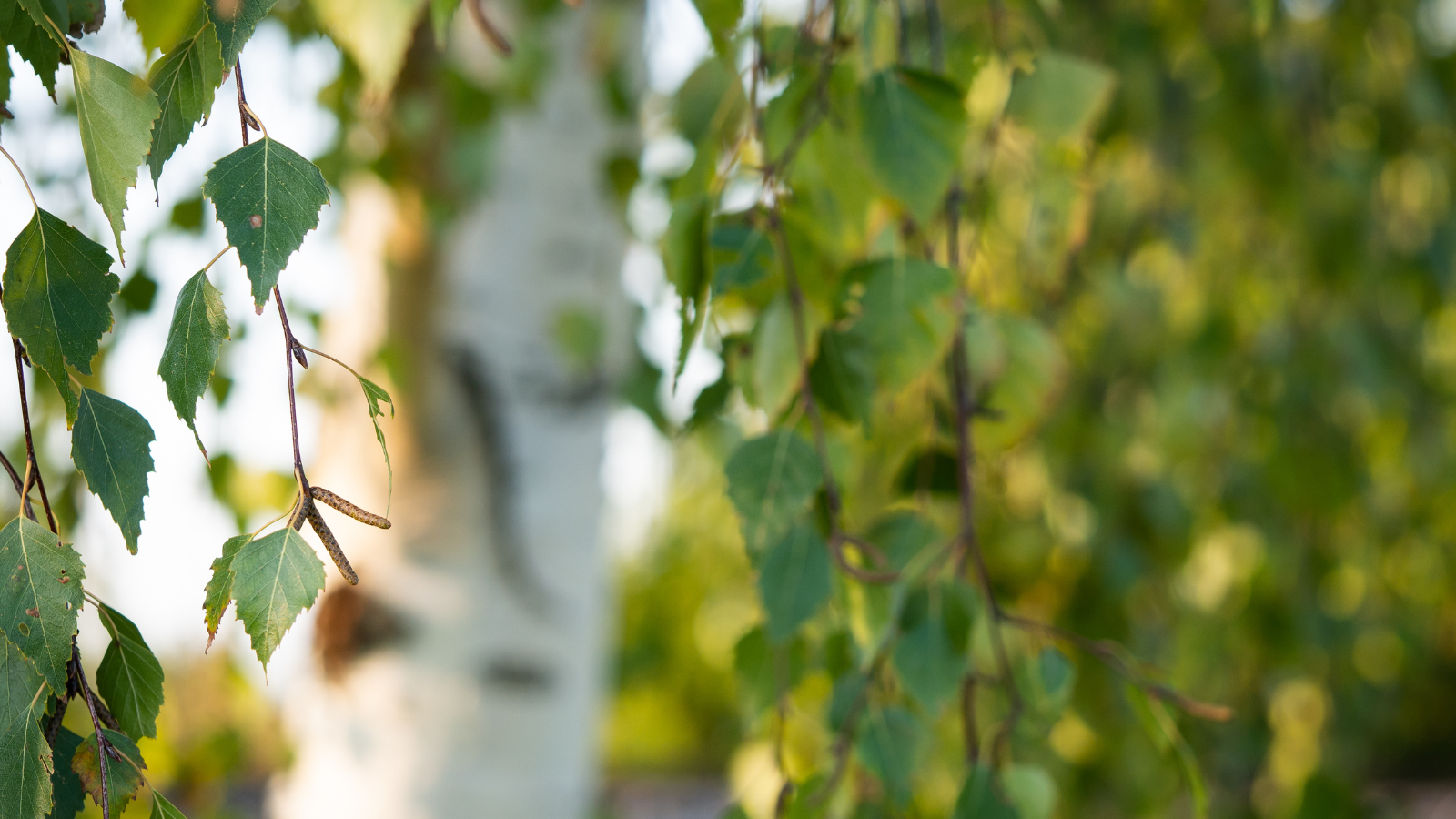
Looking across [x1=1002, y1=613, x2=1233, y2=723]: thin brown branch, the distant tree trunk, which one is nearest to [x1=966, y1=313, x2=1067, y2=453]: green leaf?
[x1=1002, y1=613, x2=1233, y2=723]: thin brown branch

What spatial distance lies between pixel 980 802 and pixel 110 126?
1.23 feet

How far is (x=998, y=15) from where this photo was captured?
51 centimetres

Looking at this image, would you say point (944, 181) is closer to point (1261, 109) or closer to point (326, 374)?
point (326, 374)

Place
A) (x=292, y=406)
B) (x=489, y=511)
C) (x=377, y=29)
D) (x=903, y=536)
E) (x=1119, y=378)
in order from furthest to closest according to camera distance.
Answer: (x=1119, y=378), (x=489, y=511), (x=903, y=536), (x=377, y=29), (x=292, y=406)

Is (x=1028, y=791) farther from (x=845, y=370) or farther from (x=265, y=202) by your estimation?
(x=265, y=202)

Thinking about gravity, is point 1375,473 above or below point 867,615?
below

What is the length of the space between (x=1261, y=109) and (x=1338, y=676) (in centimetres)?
73

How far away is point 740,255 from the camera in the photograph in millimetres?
377

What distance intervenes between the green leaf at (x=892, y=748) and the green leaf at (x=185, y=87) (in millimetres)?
335

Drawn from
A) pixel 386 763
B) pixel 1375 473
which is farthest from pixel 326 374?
pixel 1375 473

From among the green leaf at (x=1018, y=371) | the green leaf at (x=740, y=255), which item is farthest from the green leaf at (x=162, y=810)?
the green leaf at (x=1018, y=371)

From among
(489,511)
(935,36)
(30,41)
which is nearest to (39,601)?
(30,41)

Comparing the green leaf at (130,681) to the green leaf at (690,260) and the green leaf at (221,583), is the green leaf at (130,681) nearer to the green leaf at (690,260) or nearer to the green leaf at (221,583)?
the green leaf at (221,583)

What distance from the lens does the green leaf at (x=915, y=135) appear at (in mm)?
365
